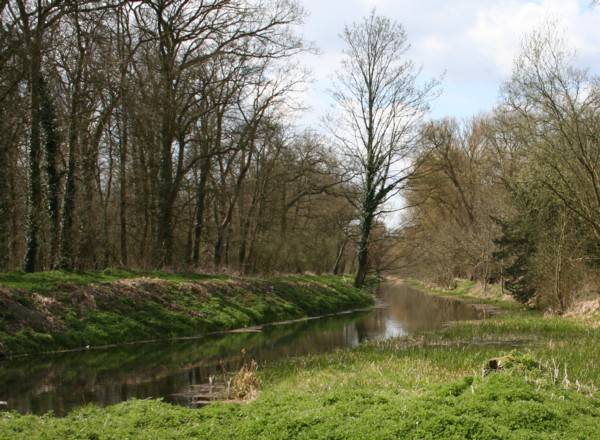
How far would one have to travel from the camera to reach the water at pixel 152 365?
40.3ft

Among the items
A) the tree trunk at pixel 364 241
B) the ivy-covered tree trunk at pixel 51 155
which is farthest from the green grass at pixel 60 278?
the tree trunk at pixel 364 241

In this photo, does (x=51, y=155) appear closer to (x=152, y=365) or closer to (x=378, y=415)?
(x=152, y=365)

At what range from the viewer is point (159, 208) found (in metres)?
29.3

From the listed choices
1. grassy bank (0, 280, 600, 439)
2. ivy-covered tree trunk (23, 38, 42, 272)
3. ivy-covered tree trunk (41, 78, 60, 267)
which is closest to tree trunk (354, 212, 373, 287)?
ivy-covered tree trunk (41, 78, 60, 267)

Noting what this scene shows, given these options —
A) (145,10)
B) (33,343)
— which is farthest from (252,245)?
(33,343)

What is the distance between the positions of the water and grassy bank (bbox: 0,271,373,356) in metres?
0.78

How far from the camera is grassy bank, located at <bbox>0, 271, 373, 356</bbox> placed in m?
17.0

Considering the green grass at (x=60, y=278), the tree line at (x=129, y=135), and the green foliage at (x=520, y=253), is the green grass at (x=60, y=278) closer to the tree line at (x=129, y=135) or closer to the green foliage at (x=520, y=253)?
the tree line at (x=129, y=135)

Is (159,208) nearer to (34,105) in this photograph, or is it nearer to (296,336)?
(34,105)

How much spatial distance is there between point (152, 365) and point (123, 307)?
514 centimetres

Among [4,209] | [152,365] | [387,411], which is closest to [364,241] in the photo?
[4,209]

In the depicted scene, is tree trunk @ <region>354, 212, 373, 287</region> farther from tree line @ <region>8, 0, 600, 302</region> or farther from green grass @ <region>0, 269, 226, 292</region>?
green grass @ <region>0, 269, 226, 292</region>

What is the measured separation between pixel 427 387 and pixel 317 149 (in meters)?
34.9

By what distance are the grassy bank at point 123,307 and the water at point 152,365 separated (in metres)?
0.78
